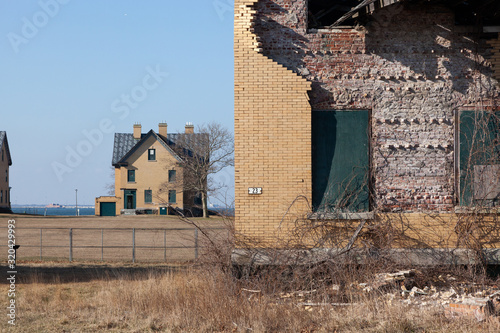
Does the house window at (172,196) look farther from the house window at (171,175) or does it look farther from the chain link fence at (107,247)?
the chain link fence at (107,247)

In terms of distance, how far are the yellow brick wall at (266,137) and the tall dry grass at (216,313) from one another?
177 cm

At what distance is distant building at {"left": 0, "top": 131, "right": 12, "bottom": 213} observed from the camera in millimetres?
69494

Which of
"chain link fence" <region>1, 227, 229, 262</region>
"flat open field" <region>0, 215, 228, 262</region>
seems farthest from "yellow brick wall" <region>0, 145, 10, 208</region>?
"chain link fence" <region>1, 227, 229, 262</region>

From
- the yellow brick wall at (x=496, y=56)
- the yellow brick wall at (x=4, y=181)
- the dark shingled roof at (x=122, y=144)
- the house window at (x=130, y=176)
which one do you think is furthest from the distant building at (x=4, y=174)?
the yellow brick wall at (x=496, y=56)

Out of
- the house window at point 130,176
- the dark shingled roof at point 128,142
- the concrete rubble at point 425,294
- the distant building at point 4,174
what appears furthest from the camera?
the distant building at point 4,174

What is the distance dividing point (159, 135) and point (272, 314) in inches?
2327

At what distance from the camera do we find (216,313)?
10.0m

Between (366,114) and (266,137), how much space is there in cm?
252

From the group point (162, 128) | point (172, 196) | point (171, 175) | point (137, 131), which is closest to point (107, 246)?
point (172, 196)

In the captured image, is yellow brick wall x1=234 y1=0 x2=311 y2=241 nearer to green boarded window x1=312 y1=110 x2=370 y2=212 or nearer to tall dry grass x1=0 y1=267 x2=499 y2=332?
green boarded window x1=312 y1=110 x2=370 y2=212

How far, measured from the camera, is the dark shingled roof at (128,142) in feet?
214

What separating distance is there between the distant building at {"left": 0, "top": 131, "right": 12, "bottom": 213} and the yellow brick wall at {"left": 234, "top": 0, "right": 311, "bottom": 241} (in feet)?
209

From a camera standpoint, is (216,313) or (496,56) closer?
(216,313)

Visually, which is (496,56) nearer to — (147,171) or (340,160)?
(340,160)
